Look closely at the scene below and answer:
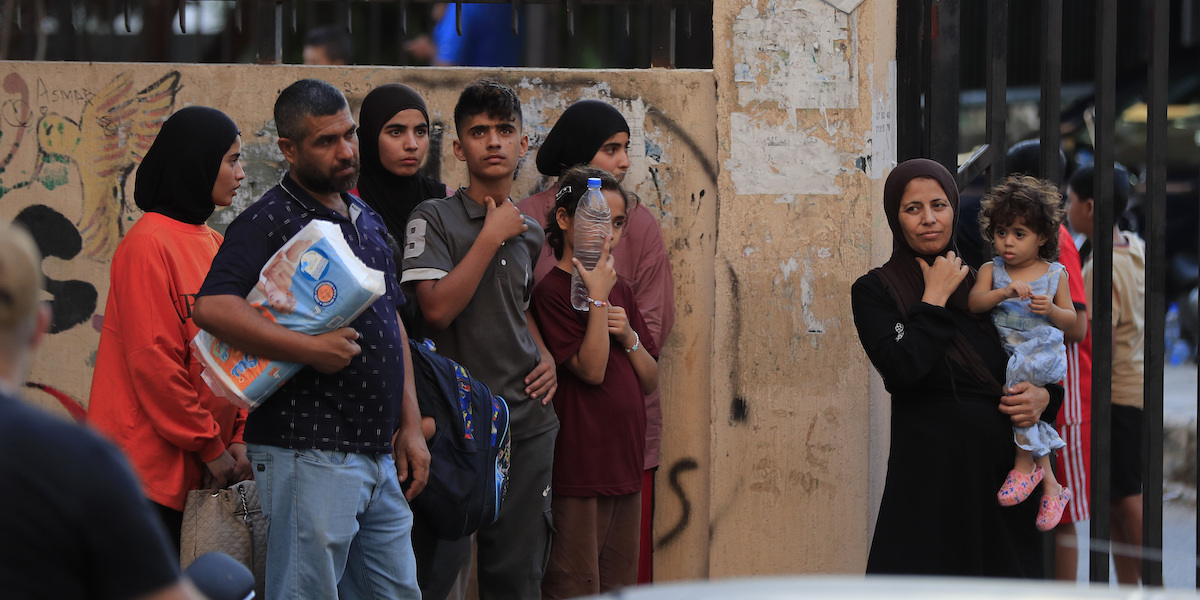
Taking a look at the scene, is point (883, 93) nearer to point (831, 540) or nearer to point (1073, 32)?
A: point (831, 540)

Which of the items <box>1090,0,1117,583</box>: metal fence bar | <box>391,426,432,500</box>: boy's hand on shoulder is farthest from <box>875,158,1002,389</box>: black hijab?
<box>391,426,432,500</box>: boy's hand on shoulder

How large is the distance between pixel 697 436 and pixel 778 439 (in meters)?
0.32

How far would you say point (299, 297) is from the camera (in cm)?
293

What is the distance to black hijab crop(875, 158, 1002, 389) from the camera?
12.1ft

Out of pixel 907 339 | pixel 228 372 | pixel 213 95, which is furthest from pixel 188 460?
pixel 907 339

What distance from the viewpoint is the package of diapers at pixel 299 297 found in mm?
2873

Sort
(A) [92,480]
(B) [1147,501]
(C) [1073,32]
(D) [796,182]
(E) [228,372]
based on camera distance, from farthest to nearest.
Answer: (C) [1073,32], (D) [796,182], (B) [1147,501], (E) [228,372], (A) [92,480]

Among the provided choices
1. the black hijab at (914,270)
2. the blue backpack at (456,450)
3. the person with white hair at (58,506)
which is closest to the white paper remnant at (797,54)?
the black hijab at (914,270)

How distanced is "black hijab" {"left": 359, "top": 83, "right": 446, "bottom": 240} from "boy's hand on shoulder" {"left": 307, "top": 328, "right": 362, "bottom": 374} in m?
1.08

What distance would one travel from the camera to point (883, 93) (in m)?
Result: 4.55

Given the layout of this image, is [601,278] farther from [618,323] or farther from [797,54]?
[797,54]

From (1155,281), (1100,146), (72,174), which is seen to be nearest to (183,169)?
(72,174)

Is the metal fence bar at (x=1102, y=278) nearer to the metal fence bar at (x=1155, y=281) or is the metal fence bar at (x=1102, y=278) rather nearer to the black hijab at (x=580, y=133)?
the metal fence bar at (x=1155, y=281)

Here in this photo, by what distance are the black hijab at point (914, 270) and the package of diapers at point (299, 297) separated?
1664mm
